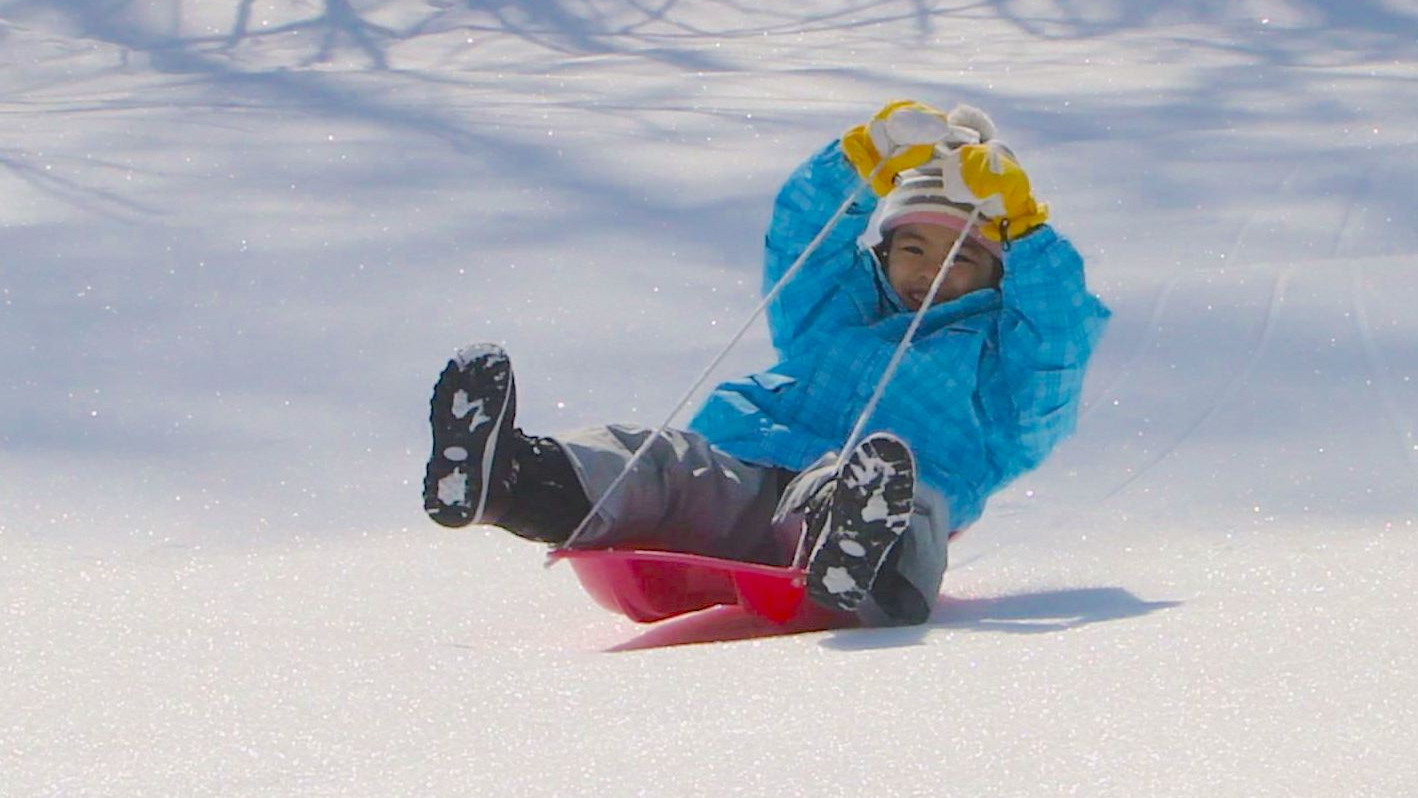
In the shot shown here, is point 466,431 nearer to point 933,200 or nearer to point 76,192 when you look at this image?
point 933,200

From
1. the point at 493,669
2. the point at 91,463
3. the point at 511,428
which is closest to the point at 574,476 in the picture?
the point at 511,428

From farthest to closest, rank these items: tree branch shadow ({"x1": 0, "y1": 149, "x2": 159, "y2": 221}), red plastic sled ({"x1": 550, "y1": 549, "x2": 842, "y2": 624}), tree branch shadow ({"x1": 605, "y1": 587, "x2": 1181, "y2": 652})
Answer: tree branch shadow ({"x1": 0, "y1": 149, "x2": 159, "y2": 221})
red plastic sled ({"x1": 550, "y1": 549, "x2": 842, "y2": 624})
tree branch shadow ({"x1": 605, "y1": 587, "x2": 1181, "y2": 652})

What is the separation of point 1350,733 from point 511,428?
1017 millimetres

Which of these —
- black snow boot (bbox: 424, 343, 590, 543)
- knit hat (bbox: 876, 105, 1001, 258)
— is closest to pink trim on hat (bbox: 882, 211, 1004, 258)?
knit hat (bbox: 876, 105, 1001, 258)

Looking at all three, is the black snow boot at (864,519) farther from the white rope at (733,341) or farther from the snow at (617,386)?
the white rope at (733,341)

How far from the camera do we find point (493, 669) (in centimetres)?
179

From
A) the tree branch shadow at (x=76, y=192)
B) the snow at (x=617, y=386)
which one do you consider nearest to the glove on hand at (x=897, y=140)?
the snow at (x=617, y=386)

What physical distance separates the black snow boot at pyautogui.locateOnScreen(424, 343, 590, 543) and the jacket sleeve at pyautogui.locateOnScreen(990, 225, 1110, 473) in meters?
0.62

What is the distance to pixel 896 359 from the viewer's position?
2406 mm

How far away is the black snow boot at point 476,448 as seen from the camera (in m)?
2.15

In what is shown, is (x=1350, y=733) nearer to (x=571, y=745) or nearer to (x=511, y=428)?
(x=571, y=745)

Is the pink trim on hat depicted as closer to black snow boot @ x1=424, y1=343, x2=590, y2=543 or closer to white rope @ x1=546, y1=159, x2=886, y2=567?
white rope @ x1=546, y1=159, x2=886, y2=567

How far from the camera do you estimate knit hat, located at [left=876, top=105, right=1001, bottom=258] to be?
2629 mm

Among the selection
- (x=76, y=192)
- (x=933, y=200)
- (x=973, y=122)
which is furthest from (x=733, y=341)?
(x=76, y=192)
